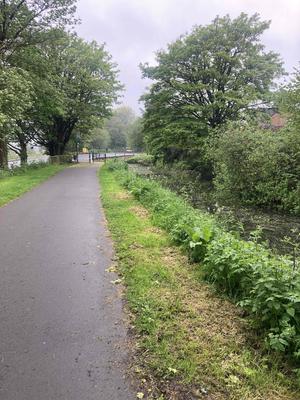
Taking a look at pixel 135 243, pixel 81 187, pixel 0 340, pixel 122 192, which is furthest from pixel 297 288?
pixel 81 187

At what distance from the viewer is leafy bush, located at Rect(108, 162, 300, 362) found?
10.5 ft

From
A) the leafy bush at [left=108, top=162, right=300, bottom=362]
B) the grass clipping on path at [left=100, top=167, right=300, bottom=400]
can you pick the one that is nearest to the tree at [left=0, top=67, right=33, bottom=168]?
the leafy bush at [left=108, top=162, right=300, bottom=362]

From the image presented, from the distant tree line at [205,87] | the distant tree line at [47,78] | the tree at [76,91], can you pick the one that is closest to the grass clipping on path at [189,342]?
the distant tree line at [47,78]

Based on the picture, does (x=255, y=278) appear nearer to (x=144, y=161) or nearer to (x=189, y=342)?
(x=189, y=342)

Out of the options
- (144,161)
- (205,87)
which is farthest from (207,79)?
(144,161)

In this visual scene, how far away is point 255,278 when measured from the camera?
398 cm

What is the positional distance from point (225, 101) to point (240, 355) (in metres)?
21.4

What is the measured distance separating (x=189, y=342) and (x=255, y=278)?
119 cm

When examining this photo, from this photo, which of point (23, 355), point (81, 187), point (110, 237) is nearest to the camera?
point (23, 355)

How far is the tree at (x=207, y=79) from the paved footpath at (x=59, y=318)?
16.6 meters

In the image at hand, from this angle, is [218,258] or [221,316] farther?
[218,258]

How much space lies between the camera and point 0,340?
3.35 metres

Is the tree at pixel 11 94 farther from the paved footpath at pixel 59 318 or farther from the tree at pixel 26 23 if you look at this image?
the paved footpath at pixel 59 318

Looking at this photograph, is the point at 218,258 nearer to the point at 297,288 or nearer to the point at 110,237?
the point at 297,288
